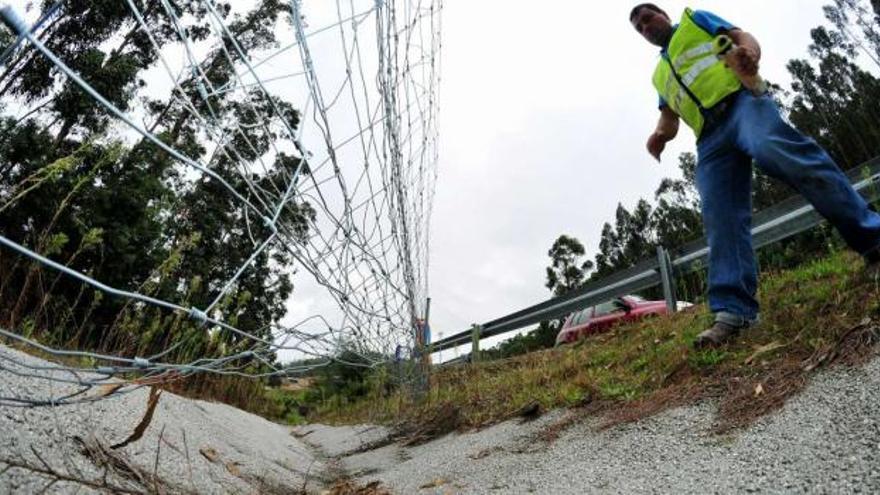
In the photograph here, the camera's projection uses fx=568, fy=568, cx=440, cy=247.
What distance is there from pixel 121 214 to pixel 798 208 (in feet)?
29.0

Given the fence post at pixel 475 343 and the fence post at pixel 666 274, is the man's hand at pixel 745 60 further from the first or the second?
the fence post at pixel 475 343

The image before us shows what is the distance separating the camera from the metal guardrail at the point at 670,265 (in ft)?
11.6

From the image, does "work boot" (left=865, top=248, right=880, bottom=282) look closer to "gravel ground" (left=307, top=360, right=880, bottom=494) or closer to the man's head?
"gravel ground" (left=307, top=360, right=880, bottom=494)

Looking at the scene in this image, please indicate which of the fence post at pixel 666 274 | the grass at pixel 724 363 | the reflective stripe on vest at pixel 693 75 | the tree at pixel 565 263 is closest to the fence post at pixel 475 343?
the fence post at pixel 666 274

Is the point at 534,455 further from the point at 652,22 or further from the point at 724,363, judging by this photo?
the point at 652,22

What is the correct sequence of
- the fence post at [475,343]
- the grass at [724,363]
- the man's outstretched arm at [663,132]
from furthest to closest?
1. the fence post at [475,343]
2. the man's outstretched arm at [663,132]
3. the grass at [724,363]

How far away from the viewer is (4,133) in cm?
823

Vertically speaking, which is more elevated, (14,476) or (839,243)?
(839,243)

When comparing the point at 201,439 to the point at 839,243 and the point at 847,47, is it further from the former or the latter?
the point at 847,47

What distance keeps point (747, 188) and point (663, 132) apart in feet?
1.71

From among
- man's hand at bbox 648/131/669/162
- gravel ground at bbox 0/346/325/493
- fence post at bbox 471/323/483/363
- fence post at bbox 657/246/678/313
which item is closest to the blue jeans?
man's hand at bbox 648/131/669/162

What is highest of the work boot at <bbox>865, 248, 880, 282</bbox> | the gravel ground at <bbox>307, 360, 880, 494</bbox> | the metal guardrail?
the metal guardrail

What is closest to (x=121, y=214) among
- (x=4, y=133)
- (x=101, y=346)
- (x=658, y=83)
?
(x=4, y=133)

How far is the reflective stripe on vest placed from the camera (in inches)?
90.3
